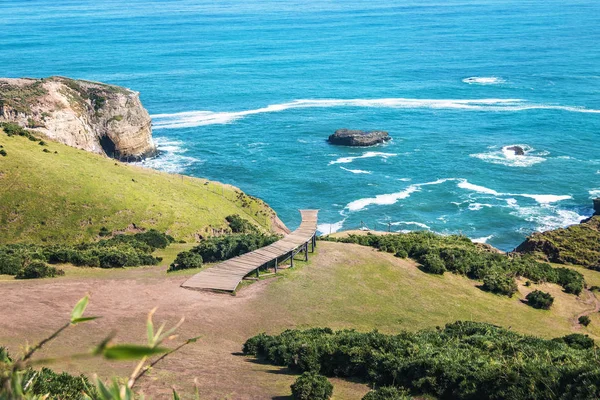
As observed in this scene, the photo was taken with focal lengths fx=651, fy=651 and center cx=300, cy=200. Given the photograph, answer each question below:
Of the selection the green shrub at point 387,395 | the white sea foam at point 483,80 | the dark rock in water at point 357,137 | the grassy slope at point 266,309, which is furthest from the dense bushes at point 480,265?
the white sea foam at point 483,80

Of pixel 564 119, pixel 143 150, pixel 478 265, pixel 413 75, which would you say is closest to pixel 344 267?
pixel 478 265

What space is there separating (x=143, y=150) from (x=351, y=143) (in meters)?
35.5

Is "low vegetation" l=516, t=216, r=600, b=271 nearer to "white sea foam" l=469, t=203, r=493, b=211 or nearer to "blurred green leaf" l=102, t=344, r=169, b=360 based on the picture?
"white sea foam" l=469, t=203, r=493, b=211

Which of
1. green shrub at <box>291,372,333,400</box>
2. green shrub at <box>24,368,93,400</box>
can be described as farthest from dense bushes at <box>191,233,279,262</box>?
green shrub at <box>24,368,93,400</box>

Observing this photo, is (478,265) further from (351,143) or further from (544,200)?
(351,143)

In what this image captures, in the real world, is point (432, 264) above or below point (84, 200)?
below

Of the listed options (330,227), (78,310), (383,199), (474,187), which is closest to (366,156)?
(383,199)

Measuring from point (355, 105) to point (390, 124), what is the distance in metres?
16.0

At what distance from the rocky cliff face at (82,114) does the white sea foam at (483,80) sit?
8089 centimetres

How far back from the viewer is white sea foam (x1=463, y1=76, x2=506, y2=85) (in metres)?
152

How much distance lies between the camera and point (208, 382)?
77.9 feet

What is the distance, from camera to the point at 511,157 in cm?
10525

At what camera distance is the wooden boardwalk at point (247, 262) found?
37.6 m

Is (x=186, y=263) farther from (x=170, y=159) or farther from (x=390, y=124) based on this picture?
(x=390, y=124)
